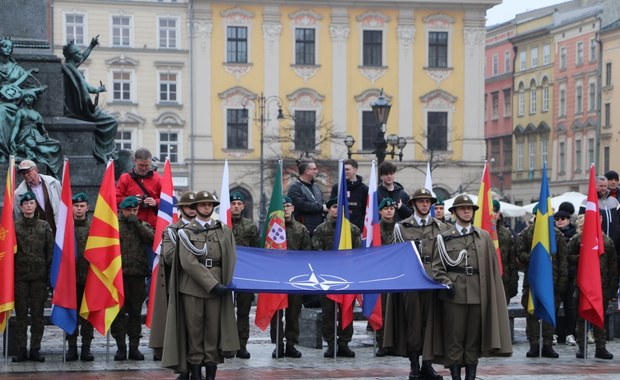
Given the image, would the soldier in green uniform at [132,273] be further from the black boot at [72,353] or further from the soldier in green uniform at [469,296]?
the soldier in green uniform at [469,296]

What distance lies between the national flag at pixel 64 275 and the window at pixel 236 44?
53061 mm

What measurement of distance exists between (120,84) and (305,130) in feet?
28.3

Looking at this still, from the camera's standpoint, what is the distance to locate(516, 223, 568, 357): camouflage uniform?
1559 cm

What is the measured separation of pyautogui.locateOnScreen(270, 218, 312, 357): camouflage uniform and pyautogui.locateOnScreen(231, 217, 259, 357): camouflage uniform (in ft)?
1.07

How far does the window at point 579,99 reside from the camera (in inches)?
3159

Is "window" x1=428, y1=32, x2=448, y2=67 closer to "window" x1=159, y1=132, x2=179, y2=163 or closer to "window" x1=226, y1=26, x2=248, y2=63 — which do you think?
"window" x1=226, y1=26, x2=248, y2=63

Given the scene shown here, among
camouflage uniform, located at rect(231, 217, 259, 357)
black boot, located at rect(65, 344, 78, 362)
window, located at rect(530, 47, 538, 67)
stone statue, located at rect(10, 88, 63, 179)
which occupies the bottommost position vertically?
black boot, located at rect(65, 344, 78, 362)

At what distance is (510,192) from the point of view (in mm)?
88188

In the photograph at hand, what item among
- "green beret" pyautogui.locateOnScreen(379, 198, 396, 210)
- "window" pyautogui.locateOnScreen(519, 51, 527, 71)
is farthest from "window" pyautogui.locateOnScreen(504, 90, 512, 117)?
"green beret" pyautogui.locateOnScreen(379, 198, 396, 210)

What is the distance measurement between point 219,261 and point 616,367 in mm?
4666

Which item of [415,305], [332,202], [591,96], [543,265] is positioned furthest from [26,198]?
[591,96]

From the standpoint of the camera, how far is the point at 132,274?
14789 mm

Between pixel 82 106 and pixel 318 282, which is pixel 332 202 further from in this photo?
pixel 82 106

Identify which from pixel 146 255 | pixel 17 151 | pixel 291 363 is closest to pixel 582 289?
pixel 291 363
